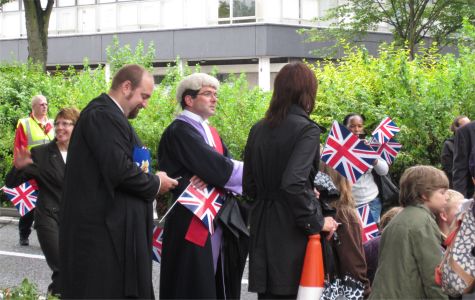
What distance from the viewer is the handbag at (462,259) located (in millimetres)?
4355

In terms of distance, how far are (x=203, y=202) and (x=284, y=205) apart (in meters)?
1.01


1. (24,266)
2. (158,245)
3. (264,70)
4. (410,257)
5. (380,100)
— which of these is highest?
(264,70)

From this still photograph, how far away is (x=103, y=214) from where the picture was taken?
5.50 metres

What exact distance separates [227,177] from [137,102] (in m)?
1.03

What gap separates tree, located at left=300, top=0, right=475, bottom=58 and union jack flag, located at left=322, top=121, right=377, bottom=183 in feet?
64.0

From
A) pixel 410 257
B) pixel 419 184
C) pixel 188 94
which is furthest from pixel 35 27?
pixel 410 257

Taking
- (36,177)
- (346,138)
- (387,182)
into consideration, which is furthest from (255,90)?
(346,138)

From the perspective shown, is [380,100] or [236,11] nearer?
[380,100]

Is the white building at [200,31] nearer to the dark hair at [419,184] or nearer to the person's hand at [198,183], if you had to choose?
the person's hand at [198,183]

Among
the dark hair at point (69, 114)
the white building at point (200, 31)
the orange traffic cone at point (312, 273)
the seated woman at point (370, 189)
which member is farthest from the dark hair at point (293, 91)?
the white building at point (200, 31)

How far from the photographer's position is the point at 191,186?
6.57 m

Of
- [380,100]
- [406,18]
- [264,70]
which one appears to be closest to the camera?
[380,100]

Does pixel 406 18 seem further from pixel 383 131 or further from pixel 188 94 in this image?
pixel 188 94

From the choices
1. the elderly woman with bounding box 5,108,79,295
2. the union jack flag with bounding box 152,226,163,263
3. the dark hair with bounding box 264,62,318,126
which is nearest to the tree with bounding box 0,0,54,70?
the elderly woman with bounding box 5,108,79,295
